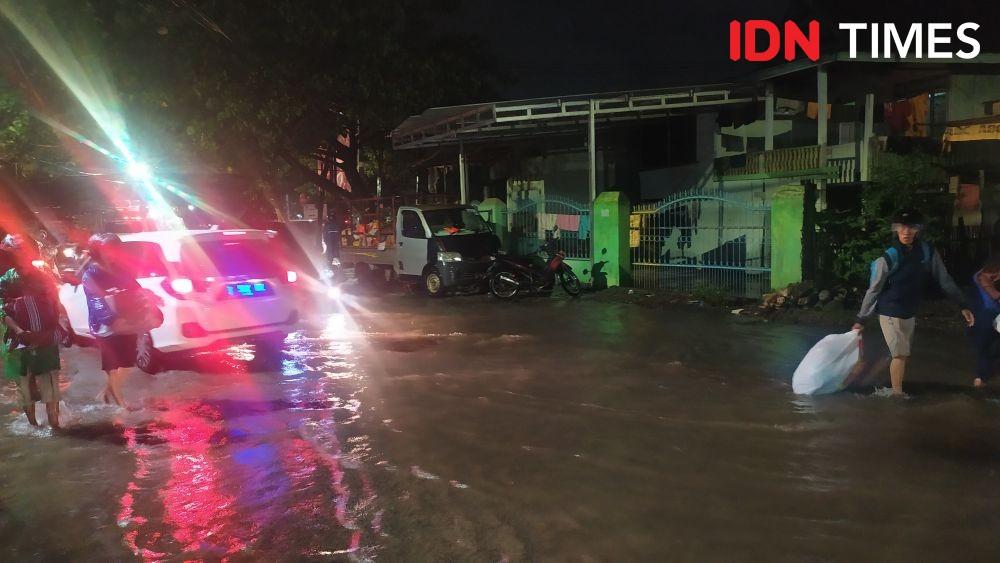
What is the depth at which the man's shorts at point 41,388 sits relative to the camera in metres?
6.38

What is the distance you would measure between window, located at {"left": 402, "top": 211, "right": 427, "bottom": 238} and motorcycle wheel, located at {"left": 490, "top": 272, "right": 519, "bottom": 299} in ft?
6.51

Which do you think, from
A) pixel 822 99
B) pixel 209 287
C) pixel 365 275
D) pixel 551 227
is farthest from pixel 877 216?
pixel 365 275

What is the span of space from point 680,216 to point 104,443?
1079cm

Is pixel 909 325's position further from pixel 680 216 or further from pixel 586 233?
pixel 586 233

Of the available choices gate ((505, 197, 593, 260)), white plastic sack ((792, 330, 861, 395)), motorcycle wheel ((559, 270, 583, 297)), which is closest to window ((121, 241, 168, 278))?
white plastic sack ((792, 330, 861, 395))

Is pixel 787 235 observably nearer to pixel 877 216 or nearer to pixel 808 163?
pixel 877 216

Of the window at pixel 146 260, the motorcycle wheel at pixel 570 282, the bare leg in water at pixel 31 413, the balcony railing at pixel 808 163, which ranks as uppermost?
the balcony railing at pixel 808 163

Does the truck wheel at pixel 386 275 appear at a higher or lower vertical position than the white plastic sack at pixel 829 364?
higher

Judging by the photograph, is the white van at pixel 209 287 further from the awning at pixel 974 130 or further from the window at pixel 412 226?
the awning at pixel 974 130

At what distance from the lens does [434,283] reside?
15.4 meters

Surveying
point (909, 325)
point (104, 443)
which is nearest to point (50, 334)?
point (104, 443)

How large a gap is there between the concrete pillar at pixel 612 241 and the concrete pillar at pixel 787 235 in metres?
3.24

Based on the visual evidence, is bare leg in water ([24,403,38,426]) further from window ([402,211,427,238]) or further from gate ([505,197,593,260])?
gate ([505,197,593,260])

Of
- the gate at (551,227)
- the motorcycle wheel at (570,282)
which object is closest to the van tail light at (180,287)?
the motorcycle wheel at (570,282)
